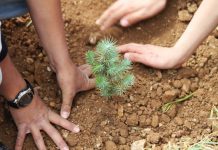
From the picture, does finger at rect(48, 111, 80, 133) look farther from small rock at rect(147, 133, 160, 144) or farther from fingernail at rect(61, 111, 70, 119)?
small rock at rect(147, 133, 160, 144)

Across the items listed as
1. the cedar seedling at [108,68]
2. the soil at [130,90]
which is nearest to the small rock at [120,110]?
the soil at [130,90]

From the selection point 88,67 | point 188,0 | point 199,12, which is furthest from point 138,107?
point 188,0

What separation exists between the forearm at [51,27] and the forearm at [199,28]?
559mm

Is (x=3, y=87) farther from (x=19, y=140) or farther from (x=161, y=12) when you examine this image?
(x=161, y=12)

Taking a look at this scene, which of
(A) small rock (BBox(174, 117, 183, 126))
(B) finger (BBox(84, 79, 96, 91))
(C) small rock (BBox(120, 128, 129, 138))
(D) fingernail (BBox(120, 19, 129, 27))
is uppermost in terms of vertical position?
(D) fingernail (BBox(120, 19, 129, 27))

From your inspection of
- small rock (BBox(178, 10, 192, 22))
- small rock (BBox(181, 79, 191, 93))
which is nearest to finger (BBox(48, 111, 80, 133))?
small rock (BBox(181, 79, 191, 93))

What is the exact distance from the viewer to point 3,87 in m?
2.19

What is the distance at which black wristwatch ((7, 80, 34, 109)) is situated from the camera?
2.21m

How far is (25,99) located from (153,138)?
59cm

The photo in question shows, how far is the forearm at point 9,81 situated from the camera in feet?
7.14

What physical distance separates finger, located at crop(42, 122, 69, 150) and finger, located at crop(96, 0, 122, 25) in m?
0.69

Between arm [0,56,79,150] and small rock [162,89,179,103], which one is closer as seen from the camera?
arm [0,56,79,150]

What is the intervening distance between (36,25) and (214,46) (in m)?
0.92

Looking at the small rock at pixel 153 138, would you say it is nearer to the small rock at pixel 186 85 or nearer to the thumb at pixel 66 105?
the small rock at pixel 186 85
